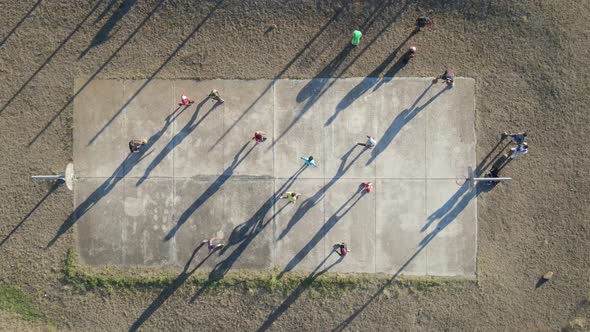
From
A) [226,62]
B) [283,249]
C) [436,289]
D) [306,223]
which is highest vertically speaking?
[226,62]

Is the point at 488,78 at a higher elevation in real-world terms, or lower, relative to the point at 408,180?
higher

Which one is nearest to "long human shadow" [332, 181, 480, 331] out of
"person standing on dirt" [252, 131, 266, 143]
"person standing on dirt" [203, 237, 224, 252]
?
"person standing on dirt" [203, 237, 224, 252]

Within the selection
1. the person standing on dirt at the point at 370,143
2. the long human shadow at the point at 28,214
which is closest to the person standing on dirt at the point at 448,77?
the person standing on dirt at the point at 370,143

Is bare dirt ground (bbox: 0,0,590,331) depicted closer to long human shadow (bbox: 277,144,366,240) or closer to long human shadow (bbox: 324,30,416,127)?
long human shadow (bbox: 324,30,416,127)

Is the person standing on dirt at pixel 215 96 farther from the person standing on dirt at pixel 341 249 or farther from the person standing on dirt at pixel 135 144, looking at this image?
the person standing on dirt at pixel 341 249

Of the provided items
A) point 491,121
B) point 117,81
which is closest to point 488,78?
point 491,121

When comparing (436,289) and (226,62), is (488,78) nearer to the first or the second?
(436,289)
